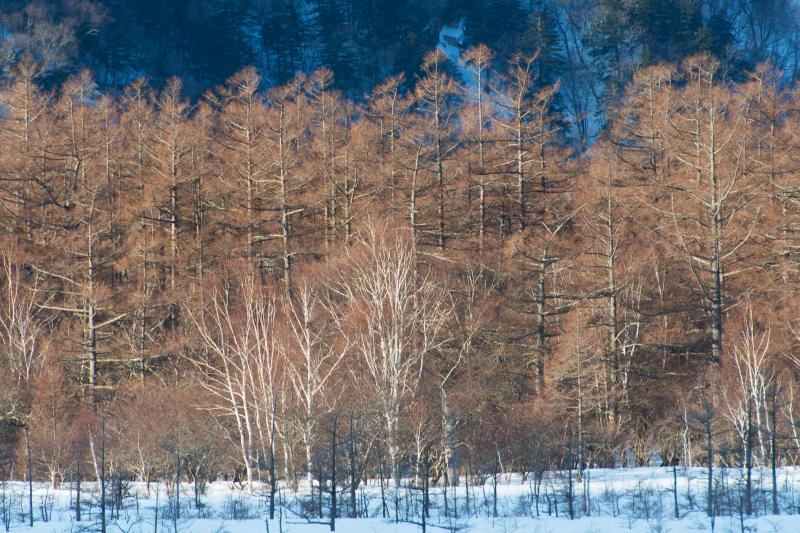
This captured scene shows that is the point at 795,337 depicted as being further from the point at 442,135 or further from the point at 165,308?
the point at 165,308

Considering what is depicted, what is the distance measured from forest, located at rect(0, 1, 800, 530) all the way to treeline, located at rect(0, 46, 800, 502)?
160 millimetres

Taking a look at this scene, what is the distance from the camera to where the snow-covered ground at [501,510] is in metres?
14.1

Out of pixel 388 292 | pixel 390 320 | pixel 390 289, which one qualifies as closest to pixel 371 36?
pixel 390 320

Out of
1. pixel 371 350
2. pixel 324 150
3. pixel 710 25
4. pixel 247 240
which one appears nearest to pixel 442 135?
pixel 324 150

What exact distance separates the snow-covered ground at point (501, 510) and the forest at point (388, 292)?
3.16 ft

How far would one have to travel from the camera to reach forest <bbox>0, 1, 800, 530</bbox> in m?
23.3

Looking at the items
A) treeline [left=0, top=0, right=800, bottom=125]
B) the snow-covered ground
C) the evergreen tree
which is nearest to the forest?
the snow-covered ground

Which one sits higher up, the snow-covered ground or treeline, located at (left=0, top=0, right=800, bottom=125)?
treeline, located at (left=0, top=0, right=800, bottom=125)

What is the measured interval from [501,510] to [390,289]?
915 cm

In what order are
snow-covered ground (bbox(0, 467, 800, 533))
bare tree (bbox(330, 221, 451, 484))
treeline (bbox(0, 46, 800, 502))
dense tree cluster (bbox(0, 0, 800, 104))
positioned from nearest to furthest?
snow-covered ground (bbox(0, 467, 800, 533)) → bare tree (bbox(330, 221, 451, 484)) → treeline (bbox(0, 46, 800, 502)) → dense tree cluster (bbox(0, 0, 800, 104))

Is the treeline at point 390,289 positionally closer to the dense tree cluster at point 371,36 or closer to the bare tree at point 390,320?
the bare tree at point 390,320

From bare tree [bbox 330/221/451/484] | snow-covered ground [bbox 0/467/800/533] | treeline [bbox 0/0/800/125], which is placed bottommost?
snow-covered ground [bbox 0/467/800/533]

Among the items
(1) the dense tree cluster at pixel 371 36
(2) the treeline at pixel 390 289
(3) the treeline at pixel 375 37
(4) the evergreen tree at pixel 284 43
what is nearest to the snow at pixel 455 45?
(3) the treeline at pixel 375 37

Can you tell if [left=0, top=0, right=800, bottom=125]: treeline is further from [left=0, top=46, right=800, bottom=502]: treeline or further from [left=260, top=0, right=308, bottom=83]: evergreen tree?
[left=0, top=46, right=800, bottom=502]: treeline
